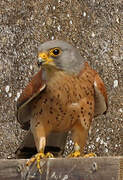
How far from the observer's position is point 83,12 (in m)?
3.89

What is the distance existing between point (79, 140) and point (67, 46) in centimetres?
59

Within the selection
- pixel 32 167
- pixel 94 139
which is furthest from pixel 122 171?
pixel 94 139

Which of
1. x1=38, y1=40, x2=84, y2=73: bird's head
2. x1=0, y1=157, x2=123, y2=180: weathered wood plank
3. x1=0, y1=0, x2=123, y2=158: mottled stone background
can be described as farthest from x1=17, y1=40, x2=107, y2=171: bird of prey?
x1=0, y1=0, x2=123, y2=158: mottled stone background

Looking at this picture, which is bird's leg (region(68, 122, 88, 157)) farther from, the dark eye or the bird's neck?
the dark eye

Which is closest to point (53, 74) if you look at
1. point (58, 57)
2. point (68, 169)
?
point (58, 57)

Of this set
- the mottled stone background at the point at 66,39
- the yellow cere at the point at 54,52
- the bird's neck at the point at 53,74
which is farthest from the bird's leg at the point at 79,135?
the mottled stone background at the point at 66,39

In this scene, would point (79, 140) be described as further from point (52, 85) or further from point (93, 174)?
point (93, 174)

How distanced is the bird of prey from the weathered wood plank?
0.76 feet

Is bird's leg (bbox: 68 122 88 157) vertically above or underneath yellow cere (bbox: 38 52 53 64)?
underneath

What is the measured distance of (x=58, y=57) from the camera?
8.68 ft

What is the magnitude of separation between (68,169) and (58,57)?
724 mm

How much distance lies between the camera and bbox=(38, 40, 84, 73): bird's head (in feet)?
8.48

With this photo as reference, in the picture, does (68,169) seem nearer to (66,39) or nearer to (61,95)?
(61,95)

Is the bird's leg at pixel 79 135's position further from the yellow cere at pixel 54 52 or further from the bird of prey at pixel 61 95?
the yellow cere at pixel 54 52
